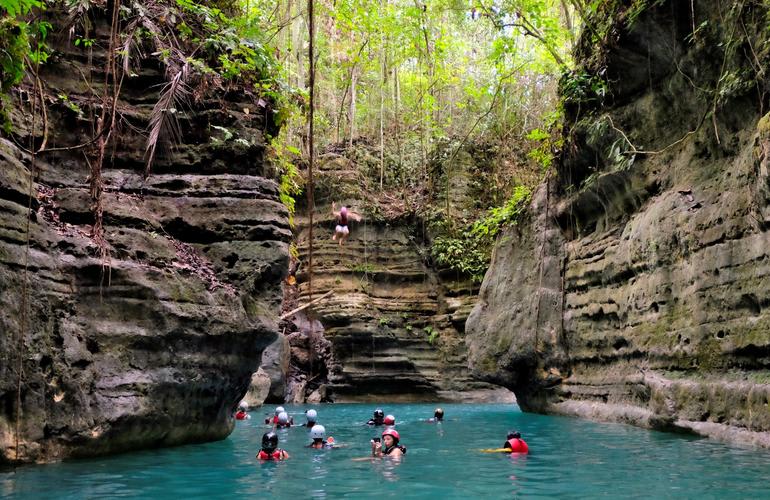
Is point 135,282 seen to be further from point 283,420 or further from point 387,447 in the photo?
point 283,420

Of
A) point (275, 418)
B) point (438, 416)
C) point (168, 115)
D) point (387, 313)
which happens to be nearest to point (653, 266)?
point (438, 416)

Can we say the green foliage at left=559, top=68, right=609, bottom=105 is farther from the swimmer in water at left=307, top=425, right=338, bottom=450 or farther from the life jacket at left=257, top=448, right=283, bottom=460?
the life jacket at left=257, top=448, right=283, bottom=460

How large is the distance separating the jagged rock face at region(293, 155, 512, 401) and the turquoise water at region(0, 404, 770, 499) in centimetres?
1266

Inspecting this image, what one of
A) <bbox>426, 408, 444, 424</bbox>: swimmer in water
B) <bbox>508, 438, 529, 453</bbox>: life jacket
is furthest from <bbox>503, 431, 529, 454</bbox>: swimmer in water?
<bbox>426, 408, 444, 424</bbox>: swimmer in water

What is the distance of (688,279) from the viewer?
10352 mm

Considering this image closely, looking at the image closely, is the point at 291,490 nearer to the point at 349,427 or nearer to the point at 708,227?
the point at 708,227

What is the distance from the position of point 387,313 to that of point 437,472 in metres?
16.9

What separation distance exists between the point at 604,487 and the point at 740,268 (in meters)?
4.30

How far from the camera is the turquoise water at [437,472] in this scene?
6.24 meters

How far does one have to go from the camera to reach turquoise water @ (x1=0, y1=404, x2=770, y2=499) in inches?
246

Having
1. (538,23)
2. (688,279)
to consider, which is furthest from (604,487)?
(538,23)

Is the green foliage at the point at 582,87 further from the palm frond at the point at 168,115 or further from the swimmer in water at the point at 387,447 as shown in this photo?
the swimmer in water at the point at 387,447

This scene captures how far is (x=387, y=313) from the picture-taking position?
2472 centimetres

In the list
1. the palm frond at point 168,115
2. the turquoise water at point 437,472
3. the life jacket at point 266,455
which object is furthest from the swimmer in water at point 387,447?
the palm frond at point 168,115
